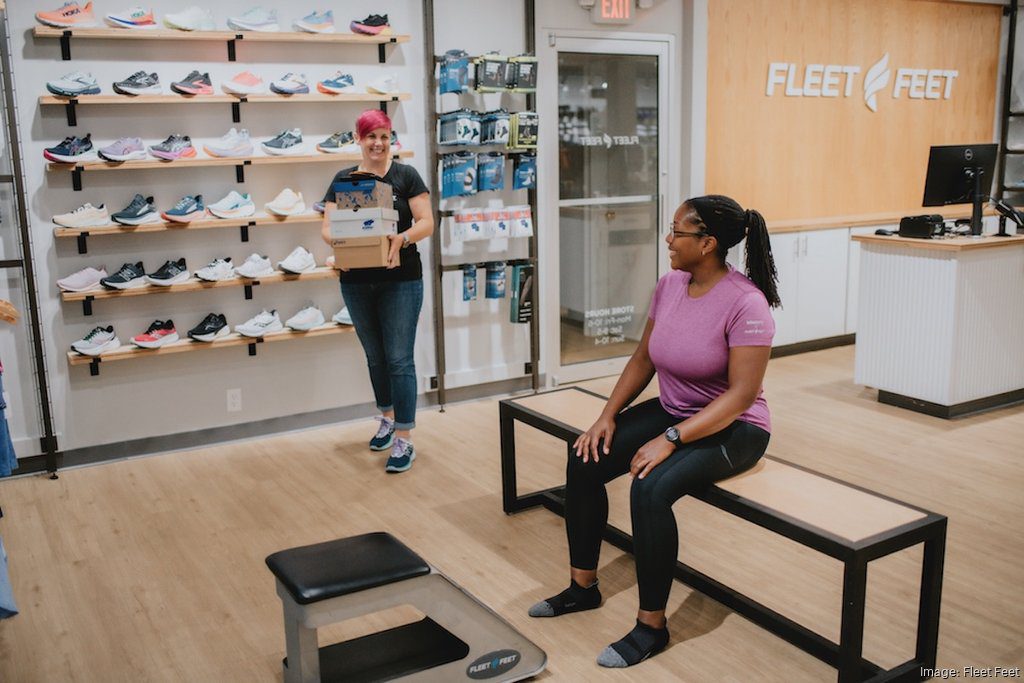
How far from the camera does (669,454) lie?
271 centimetres

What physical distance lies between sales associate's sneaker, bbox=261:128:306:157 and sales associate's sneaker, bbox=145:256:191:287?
71 cm

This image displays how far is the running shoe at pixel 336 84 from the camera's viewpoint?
4.75 m

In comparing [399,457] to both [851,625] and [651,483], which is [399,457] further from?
[851,625]

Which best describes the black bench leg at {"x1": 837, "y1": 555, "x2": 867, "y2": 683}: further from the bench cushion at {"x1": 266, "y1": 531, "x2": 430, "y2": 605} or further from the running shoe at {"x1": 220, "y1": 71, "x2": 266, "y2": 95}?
the running shoe at {"x1": 220, "y1": 71, "x2": 266, "y2": 95}

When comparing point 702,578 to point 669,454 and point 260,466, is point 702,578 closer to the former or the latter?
point 669,454

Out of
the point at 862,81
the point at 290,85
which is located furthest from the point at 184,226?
the point at 862,81

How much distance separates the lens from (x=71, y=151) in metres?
4.25

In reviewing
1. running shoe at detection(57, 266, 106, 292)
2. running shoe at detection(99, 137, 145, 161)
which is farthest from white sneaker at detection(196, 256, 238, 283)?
running shoe at detection(99, 137, 145, 161)

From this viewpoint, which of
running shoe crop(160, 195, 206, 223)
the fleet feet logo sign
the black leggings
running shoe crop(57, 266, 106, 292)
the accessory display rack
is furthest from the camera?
the fleet feet logo sign

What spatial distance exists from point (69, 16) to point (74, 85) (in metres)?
0.30

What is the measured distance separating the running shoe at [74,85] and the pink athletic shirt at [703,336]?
9.50 feet

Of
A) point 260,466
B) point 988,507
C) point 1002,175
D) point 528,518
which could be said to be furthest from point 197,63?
point 1002,175

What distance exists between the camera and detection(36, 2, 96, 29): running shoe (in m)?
4.12

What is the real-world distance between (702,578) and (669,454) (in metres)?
0.61
